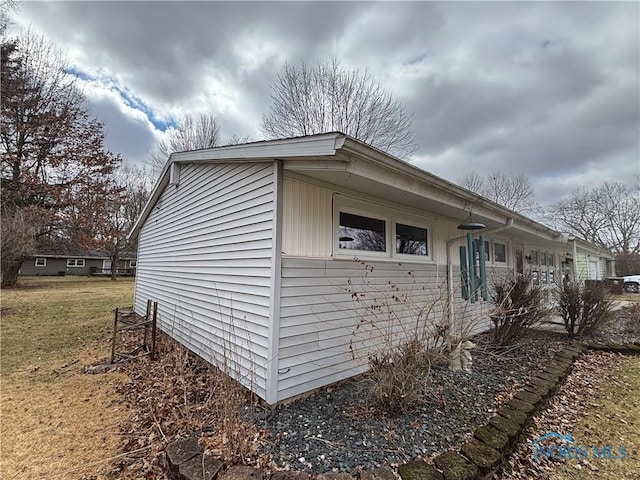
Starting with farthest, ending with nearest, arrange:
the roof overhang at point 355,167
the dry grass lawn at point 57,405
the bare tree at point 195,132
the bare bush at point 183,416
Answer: the bare tree at point 195,132 → the roof overhang at point 355,167 → the dry grass lawn at point 57,405 → the bare bush at point 183,416

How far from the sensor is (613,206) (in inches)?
1021

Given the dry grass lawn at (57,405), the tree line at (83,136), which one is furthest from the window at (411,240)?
the tree line at (83,136)

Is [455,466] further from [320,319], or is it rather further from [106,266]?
[106,266]

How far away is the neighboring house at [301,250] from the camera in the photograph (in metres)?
3.33

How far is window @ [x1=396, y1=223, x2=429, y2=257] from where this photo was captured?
5043mm

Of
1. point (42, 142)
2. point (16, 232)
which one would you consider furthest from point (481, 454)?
point (42, 142)

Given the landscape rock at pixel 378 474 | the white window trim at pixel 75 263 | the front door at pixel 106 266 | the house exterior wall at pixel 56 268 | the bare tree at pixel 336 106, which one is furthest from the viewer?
the front door at pixel 106 266

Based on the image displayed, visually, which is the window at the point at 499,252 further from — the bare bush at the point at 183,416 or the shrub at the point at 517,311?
the bare bush at the point at 183,416

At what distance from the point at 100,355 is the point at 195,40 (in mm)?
8082

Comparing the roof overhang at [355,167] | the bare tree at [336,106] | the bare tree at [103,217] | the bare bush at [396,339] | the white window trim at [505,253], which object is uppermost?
the bare tree at [336,106]

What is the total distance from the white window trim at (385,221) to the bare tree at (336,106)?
376 inches

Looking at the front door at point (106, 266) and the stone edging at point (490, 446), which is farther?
the front door at point (106, 266)

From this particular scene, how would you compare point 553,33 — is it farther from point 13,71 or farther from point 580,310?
point 13,71

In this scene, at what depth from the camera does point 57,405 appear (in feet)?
12.6
